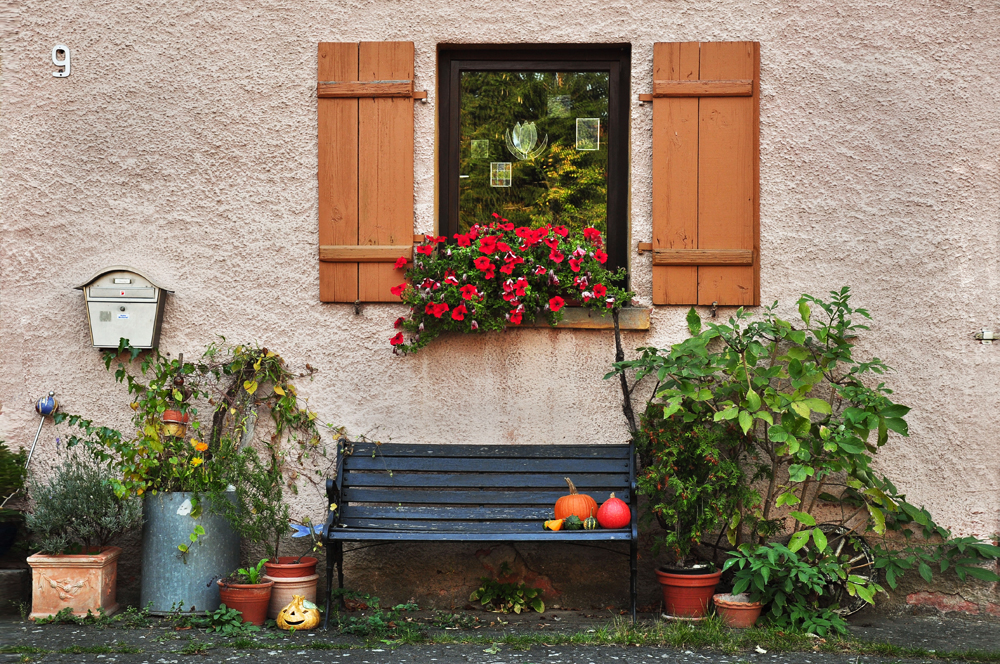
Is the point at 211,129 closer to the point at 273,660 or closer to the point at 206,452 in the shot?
the point at 206,452

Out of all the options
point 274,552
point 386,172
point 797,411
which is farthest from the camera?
point 386,172

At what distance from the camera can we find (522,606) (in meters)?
4.24

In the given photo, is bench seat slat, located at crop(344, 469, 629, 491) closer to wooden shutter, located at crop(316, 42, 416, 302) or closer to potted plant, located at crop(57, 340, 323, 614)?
potted plant, located at crop(57, 340, 323, 614)

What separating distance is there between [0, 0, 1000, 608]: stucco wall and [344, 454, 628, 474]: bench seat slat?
188mm

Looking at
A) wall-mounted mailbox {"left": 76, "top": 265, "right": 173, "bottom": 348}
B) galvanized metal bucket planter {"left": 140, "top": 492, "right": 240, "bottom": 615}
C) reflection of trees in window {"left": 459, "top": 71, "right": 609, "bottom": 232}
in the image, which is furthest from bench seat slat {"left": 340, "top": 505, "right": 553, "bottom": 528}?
reflection of trees in window {"left": 459, "top": 71, "right": 609, "bottom": 232}

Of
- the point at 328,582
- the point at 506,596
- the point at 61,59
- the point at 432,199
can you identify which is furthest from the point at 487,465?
the point at 61,59

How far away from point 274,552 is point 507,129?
8.64ft

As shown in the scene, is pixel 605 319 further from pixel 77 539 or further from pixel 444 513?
pixel 77 539

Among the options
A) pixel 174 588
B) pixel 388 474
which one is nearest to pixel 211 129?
pixel 388 474

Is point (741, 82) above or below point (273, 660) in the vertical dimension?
above

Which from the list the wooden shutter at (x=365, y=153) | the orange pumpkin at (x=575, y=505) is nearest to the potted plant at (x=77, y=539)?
the wooden shutter at (x=365, y=153)

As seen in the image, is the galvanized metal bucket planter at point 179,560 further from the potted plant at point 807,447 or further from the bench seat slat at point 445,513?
the potted plant at point 807,447

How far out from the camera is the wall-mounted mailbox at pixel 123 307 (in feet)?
14.5

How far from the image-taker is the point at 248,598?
3.92m
